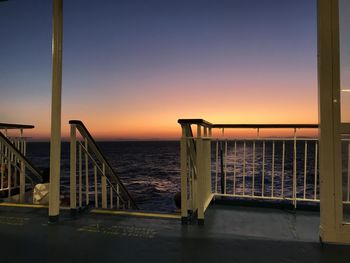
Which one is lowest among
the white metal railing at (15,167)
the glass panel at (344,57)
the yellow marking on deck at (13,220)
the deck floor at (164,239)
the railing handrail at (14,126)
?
the deck floor at (164,239)

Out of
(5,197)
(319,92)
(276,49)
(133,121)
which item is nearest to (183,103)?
(133,121)

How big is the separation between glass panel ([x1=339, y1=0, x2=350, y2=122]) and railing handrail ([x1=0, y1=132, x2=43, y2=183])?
413 cm

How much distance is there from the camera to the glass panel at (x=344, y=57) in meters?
2.14

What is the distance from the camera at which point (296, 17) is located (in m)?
5.74

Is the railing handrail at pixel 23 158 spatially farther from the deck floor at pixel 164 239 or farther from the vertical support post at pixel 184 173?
the vertical support post at pixel 184 173

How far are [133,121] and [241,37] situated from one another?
18825 millimetres

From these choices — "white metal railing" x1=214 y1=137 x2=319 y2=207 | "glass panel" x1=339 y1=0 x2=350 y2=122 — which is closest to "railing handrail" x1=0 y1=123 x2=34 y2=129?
"white metal railing" x1=214 y1=137 x2=319 y2=207

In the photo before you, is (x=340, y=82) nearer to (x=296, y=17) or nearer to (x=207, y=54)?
(x=296, y=17)

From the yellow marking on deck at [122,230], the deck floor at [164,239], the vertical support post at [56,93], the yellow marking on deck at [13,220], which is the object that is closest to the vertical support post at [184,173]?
the deck floor at [164,239]

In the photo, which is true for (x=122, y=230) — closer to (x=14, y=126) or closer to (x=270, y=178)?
(x=14, y=126)

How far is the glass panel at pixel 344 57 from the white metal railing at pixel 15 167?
13.6ft

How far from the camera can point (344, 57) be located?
2.15 meters

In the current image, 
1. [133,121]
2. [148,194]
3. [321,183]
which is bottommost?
[148,194]

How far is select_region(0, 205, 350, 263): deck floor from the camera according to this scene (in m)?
1.96
